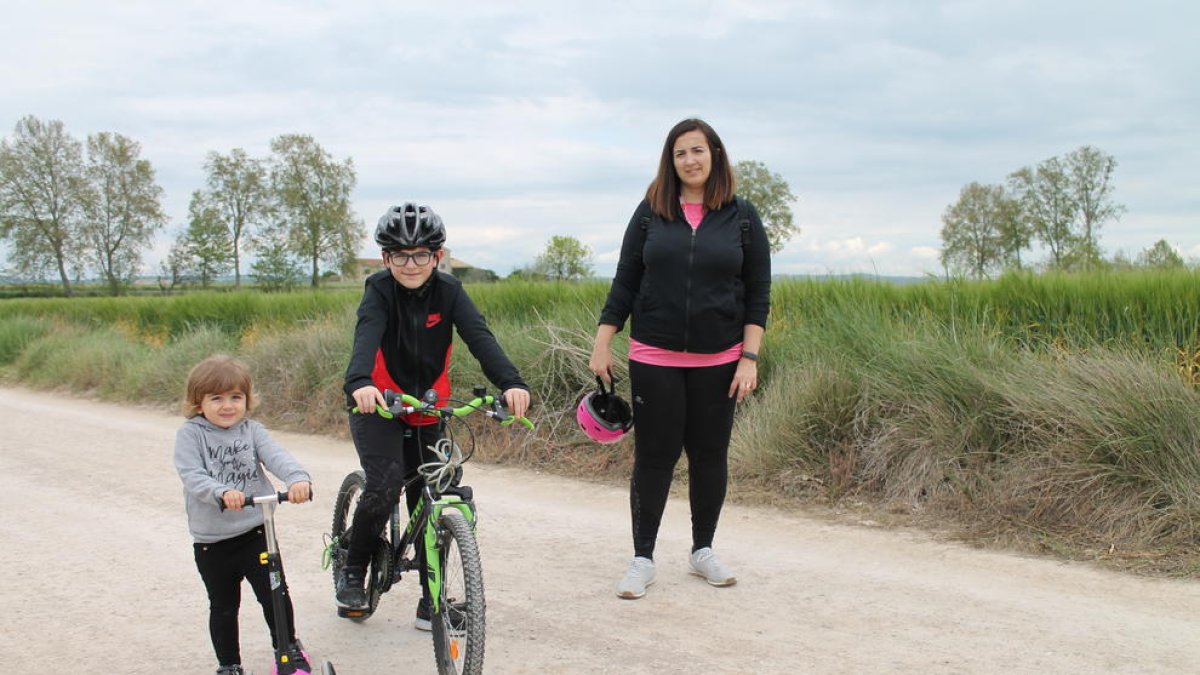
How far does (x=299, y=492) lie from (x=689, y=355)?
2.10 meters

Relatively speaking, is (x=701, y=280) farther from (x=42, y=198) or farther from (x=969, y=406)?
(x=42, y=198)

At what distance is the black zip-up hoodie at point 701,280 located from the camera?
4848 mm

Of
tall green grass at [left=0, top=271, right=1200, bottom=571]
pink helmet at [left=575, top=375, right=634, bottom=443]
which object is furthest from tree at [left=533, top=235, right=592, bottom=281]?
pink helmet at [left=575, top=375, right=634, bottom=443]

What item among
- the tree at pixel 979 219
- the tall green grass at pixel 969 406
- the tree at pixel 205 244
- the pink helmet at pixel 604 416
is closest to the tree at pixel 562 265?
the tall green grass at pixel 969 406

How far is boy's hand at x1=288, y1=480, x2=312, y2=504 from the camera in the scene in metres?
3.54

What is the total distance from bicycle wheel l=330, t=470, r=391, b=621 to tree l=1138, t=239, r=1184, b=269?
7514 mm

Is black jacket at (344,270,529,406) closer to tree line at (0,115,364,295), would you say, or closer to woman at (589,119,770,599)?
woman at (589,119,770,599)

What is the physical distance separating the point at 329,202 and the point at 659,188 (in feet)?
175

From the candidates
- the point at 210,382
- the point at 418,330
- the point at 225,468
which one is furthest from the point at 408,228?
the point at 225,468

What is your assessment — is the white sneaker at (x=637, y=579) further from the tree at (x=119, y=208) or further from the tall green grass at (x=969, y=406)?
the tree at (x=119, y=208)

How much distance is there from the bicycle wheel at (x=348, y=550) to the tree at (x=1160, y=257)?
751 centimetres

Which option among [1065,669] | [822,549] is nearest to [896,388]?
[822,549]

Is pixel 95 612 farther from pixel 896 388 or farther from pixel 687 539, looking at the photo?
pixel 896 388

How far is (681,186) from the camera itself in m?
5.07
